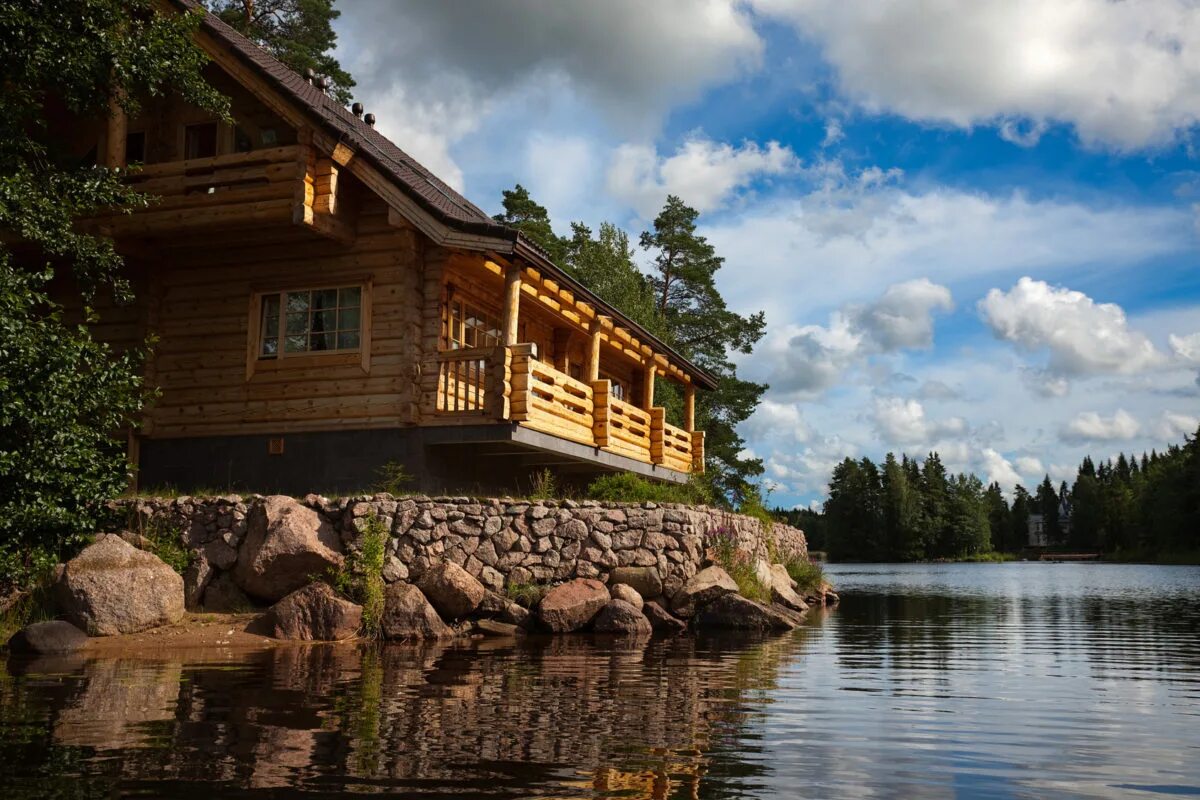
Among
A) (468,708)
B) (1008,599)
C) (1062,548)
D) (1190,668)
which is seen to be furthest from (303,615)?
(1062,548)

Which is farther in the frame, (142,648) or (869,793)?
(142,648)

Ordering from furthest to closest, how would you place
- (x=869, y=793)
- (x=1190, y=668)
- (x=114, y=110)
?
(x=114, y=110) → (x=1190, y=668) → (x=869, y=793)

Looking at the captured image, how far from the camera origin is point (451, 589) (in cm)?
1433

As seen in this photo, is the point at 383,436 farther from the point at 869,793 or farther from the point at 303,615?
the point at 869,793

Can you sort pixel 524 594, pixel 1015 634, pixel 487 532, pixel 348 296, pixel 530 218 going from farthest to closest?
pixel 530 218 < pixel 348 296 < pixel 1015 634 < pixel 487 532 < pixel 524 594

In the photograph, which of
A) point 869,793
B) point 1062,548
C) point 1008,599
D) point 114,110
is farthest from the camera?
point 1062,548

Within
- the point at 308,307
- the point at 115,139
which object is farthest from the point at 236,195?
the point at 115,139

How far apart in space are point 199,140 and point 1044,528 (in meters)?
157

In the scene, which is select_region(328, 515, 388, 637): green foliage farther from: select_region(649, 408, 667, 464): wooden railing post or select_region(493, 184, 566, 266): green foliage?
select_region(493, 184, 566, 266): green foliage

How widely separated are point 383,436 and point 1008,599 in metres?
18.9

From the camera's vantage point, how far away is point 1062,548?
128m

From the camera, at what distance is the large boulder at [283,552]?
13.9 metres

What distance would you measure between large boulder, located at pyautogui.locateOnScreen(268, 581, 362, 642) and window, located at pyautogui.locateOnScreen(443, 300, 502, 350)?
5.74 m

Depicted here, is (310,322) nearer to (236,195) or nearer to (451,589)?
(236,195)
